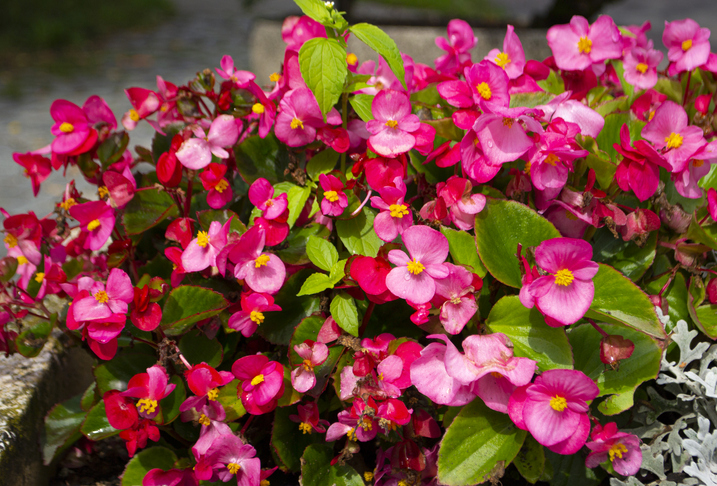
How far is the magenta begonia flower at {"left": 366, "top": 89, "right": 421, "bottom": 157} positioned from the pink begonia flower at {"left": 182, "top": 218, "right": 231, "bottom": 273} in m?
0.22

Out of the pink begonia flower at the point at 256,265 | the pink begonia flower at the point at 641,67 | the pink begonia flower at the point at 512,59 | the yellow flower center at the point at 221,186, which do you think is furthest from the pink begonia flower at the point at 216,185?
the pink begonia flower at the point at 641,67

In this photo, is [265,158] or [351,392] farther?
[265,158]

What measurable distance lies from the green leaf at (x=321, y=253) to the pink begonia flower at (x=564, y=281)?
9.9 inches

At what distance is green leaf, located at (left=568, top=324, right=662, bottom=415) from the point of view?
729 millimetres

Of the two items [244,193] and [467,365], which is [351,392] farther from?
[244,193]

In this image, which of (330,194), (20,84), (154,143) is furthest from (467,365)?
(20,84)

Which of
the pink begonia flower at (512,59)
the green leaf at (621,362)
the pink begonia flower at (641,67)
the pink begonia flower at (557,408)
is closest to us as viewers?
the pink begonia flower at (557,408)

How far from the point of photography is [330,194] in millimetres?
736

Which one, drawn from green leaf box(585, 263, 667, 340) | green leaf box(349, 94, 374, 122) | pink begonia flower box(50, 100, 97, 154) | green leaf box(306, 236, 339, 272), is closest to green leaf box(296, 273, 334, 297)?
green leaf box(306, 236, 339, 272)

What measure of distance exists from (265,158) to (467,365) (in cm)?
44

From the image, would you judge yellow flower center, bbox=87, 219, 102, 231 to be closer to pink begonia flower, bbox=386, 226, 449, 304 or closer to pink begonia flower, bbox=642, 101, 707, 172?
pink begonia flower, bbox=386, 226, 449, 304

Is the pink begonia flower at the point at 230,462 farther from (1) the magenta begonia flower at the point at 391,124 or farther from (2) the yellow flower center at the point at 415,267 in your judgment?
(1) the magenta begonia flower at the point at 391,124

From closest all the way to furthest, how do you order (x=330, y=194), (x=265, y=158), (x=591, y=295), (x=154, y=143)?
(x=591, y=295) → (x=330, y=194) → (x=265, y=158) → (x=154, y=143)

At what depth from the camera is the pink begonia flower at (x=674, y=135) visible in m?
0.75
